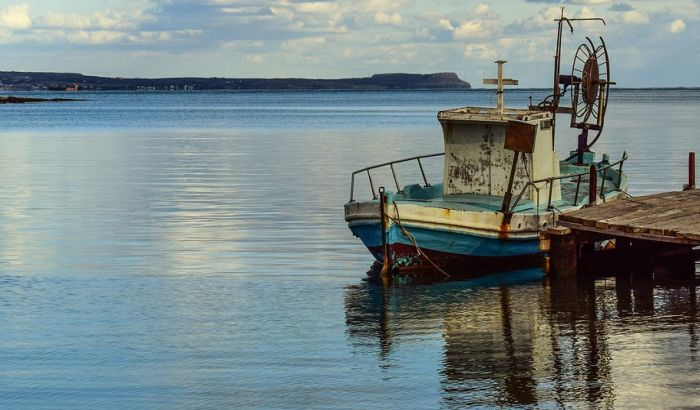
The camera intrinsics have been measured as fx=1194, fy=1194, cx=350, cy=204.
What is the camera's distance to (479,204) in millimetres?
24500

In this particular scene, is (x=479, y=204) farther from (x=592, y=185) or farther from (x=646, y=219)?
(x=646, y=219)

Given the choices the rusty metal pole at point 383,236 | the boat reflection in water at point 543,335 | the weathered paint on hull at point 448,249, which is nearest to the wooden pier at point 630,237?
the boat reflection in water at point 543,335

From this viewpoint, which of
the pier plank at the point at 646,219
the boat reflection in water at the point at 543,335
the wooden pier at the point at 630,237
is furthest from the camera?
the wooden pier at the point at 630,237

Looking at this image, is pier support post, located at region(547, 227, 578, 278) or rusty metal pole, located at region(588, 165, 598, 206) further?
rusty metal pole, located at region(588, 165, 598, 206)

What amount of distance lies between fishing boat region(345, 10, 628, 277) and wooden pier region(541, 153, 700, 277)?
0.90 meters

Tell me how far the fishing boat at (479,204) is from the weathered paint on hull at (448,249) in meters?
0.02

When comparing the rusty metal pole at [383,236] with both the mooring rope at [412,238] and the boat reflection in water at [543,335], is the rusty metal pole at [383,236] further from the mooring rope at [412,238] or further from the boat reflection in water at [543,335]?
the boat reflection in water at [543,335]

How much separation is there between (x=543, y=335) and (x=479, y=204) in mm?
6756

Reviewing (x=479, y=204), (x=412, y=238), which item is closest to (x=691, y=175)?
(x=479, y=204)

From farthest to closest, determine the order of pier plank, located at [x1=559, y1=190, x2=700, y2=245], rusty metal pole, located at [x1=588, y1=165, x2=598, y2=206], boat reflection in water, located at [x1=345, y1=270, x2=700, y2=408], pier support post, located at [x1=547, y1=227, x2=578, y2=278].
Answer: rusty metal pole, located at [x1=588, y1=165, x2=598, y2=206], pier support post, located at [x1=547, y1=227, x2=578, y2=278], pier plank, located at [x1=559, y1=190, x2=700, y2=245], boat reflection in water, located at [x1=345, y1=270, x2=700, y2=408]

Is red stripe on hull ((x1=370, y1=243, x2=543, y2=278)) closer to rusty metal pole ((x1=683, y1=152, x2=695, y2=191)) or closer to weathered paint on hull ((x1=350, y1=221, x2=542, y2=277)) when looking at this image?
weathered paint on hull ((x1=350, y1=221, x2=542, y2=277))

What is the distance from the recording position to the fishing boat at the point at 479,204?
23.1 metres

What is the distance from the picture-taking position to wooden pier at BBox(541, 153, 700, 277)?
2098cm

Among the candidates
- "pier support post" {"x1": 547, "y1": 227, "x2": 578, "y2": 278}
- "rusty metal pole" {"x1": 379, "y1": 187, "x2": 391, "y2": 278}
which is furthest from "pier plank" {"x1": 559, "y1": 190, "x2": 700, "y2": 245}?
"rusty metal pole" {"x1": 379, "y1": 187, "x2": 391, "y2": 278}
